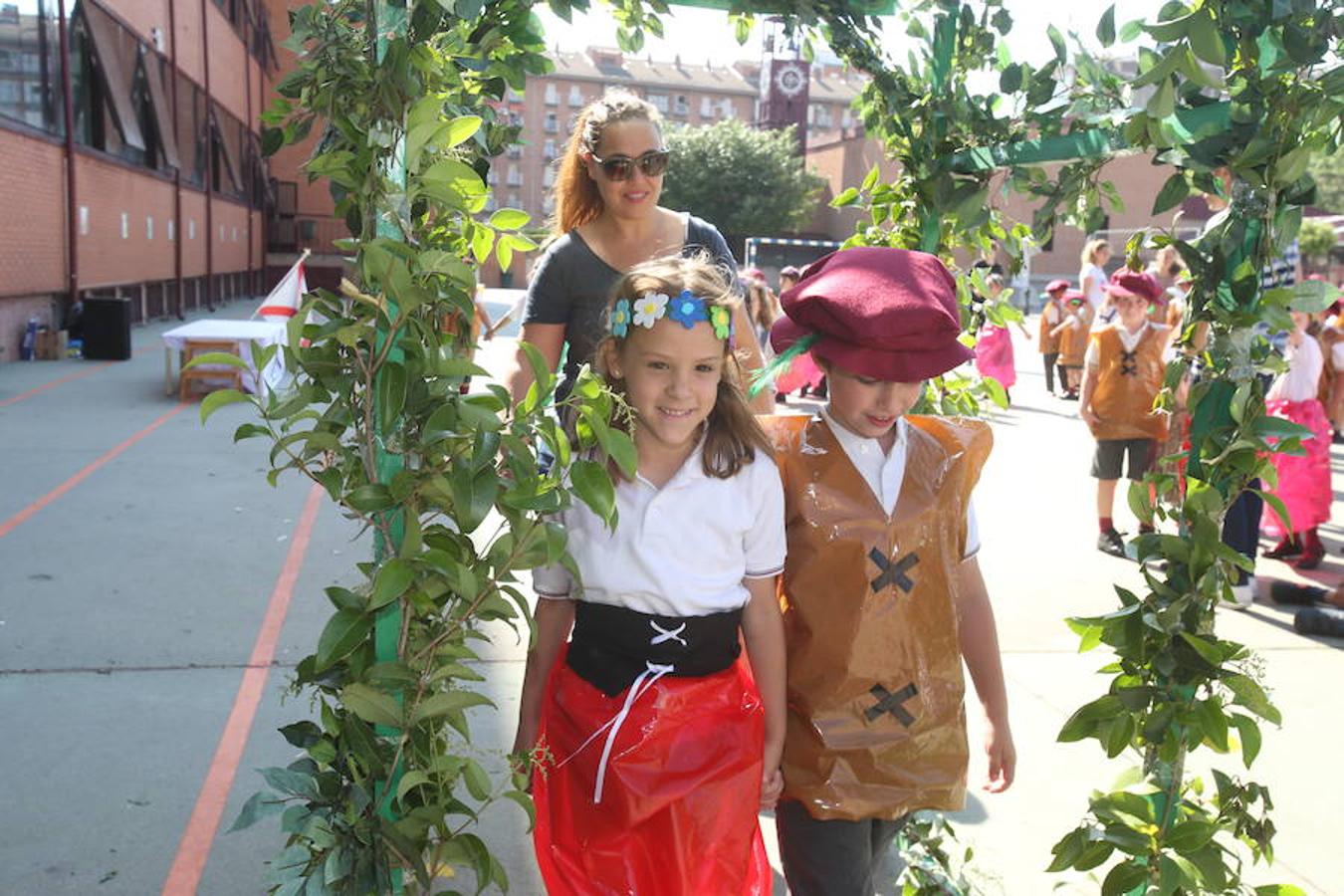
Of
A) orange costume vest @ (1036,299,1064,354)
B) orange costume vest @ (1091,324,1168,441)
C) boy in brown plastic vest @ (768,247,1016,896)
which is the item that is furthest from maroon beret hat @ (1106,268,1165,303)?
orange costume vest @ (1036,299,1064,354)

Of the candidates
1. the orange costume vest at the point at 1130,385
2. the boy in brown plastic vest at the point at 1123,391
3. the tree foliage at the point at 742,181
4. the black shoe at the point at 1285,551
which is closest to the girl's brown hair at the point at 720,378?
the boy in brown plastic vest at the point at 1123,391

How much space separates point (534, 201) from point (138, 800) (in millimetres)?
88653

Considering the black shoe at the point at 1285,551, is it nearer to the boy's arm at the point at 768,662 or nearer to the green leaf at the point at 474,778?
the boy's arm at the point at 768,662

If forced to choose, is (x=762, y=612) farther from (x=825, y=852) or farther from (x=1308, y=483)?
(x=1308, y=483)

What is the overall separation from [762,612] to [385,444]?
84cm

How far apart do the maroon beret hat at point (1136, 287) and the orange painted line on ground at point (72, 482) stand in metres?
6.29

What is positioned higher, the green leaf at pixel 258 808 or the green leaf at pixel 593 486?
the green leaf at pixel 593 486

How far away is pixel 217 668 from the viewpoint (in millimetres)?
4789

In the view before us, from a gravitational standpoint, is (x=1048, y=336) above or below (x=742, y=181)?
below

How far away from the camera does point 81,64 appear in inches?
650

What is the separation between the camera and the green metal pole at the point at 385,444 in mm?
1848

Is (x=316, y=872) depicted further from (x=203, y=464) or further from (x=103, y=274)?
(x=103, y=274)

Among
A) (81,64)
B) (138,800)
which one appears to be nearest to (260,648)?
(138,800)

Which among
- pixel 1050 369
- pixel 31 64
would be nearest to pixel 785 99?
pixel 1050 369
